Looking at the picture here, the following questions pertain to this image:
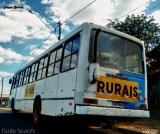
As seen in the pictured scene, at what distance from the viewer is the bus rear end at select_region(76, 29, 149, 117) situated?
7602 millimetres

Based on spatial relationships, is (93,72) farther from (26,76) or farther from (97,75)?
(26,76)

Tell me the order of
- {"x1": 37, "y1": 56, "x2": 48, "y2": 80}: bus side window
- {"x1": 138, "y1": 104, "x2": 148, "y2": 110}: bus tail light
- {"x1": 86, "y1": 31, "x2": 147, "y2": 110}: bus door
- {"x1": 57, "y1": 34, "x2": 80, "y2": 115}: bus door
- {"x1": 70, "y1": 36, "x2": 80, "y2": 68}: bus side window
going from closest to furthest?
1. {"x1": 57, "y1": 34, "x2": 80, "y2": 115}: bus door
2. {"x1": 86, "y1": 31, "x2": 147, "y2": 110}: bus door
3. {"x1": 70, "y1": 36, "x2": 80, "y2": 68}: bus side window
4. {"x1": 138, "y1": 104, "x2": 148, "y2": 110}: bus tail light
5. {"x1": 37, "y1": 56, "x2": 48, "y2": 80}: bus side window

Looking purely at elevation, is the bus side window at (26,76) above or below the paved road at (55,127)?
above

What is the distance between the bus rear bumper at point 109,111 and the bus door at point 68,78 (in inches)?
16.1

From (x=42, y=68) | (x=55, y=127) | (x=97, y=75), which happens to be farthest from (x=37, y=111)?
(x=97, y=75)

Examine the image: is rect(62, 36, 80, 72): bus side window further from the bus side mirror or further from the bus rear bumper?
the bus rear bumper

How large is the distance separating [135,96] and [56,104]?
2620 mm

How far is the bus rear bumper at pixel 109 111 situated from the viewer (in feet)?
23.9

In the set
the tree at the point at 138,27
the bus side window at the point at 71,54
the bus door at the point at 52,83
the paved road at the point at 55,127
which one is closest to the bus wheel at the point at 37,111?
Result: the paved road at the point at 55,127

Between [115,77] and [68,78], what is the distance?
1448 millimetres

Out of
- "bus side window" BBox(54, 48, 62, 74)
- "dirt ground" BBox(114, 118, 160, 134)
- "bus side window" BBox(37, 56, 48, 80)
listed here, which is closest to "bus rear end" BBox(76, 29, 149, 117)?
"dirt ground" BBox(114, 118, 160, 134)

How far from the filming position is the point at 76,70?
786 cm

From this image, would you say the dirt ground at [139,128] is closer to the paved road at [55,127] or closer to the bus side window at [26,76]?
the paved road at [55,127]

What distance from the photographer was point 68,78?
27.4ft
